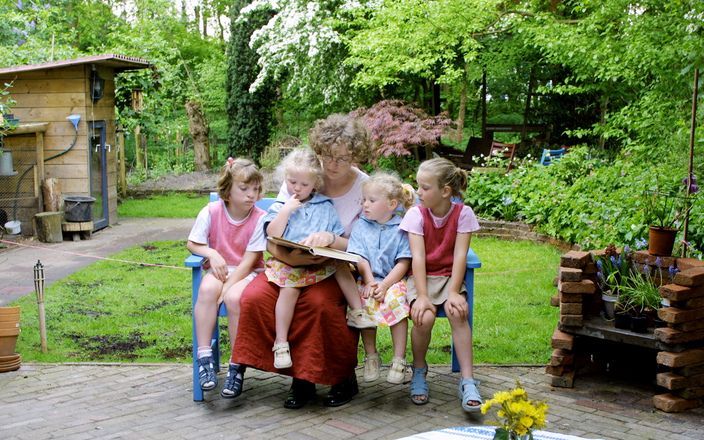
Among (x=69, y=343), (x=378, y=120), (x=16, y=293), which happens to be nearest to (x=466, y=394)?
(x=69, y=343)

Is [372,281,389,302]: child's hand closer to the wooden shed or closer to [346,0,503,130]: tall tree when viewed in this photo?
the wooden shed

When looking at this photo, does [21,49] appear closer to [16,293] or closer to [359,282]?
[16,293]

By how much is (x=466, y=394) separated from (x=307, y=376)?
773 mm

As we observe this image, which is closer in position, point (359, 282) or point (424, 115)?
point (359, 282)

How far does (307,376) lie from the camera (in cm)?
403

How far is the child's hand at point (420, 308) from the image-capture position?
4094 millimetres

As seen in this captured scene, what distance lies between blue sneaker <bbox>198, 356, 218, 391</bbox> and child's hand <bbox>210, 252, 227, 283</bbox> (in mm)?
409

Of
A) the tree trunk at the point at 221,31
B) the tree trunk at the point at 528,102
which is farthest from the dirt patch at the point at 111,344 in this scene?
the tree trunk at the point at 221,31

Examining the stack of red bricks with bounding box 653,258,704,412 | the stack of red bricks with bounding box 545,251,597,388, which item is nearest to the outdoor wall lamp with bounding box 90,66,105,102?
the stack of red bricks with bounding box 545,251,597,388

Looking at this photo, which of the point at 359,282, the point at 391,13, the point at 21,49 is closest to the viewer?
the point at 359,282

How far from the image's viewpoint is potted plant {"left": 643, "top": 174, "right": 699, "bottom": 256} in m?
4.63

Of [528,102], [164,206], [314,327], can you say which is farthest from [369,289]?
[528,102]

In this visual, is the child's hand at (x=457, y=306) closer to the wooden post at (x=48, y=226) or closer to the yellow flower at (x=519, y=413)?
the yellow flower at (x=519, y=413)

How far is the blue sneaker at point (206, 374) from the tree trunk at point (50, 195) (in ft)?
24.3
